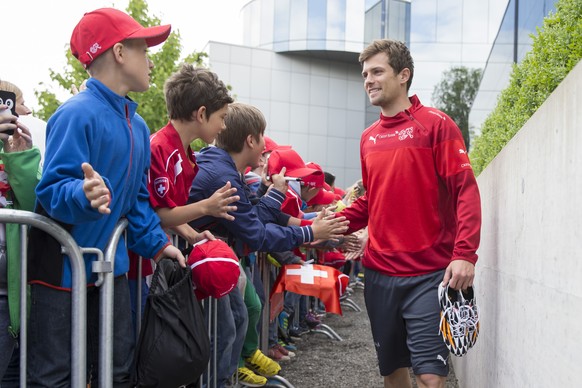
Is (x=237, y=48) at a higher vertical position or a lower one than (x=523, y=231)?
higher

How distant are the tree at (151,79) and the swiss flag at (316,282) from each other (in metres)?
13.7

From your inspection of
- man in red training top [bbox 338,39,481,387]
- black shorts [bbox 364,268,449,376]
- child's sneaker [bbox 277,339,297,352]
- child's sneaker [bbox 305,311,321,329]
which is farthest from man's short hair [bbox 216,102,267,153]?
child's sneaker [bbox 305,311,321,329]

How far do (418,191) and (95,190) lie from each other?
1.92m

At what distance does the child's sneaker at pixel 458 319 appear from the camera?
124 inches

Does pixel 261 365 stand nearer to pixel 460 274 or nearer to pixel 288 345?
pixel 288 345

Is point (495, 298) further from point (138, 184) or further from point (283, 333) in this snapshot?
point (283, 333)

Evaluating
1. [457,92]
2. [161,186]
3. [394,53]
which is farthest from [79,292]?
[457,92]

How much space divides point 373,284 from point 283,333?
11.8 ft

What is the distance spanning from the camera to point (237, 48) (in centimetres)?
3812

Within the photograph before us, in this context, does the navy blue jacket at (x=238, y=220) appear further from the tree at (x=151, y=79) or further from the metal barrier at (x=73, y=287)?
the tree at (x=151, y=79)

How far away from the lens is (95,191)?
7.67 ft

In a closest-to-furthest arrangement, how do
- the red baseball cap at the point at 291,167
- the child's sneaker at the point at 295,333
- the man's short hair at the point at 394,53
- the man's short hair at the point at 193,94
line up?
the man's short hair at the point at 193,94
the man's short hair at the point at 394,53
the red baseball cap at the point at 291,167
the child's sneaker at the point at 295,333

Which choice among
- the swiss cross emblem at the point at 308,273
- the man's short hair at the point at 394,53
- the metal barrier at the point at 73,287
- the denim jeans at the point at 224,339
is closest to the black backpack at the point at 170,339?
the metal barrier at the point at 73,287

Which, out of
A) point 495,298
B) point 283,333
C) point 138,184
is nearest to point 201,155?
point 138,184
